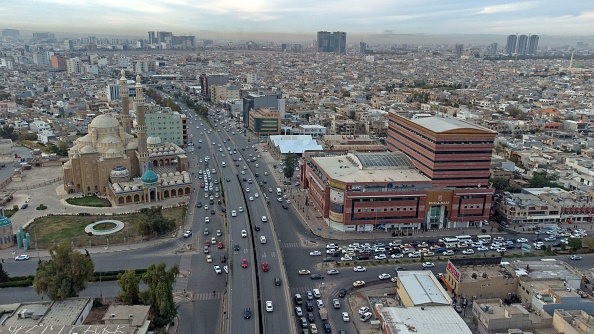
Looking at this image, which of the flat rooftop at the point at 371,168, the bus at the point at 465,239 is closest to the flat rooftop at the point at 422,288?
the bus at the point at 465,239

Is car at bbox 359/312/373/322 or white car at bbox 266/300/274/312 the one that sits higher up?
white car at bbox 266/300/274/312

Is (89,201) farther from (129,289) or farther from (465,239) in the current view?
(465,239)

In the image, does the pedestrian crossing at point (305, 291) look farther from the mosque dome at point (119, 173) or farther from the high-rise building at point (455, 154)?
the mosque dome at point (119, 173)

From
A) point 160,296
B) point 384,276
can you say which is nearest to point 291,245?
point 384,276

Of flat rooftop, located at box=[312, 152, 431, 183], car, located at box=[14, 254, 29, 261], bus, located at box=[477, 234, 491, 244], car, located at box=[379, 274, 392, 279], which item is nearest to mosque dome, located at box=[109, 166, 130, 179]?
car, located at box=[14, 254, 29, 261]

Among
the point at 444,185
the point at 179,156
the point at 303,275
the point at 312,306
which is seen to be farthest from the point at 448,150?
the point at 179,156

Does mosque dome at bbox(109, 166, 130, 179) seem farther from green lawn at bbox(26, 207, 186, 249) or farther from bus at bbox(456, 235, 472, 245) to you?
bus at bbox(456, 235, 472, 245)
